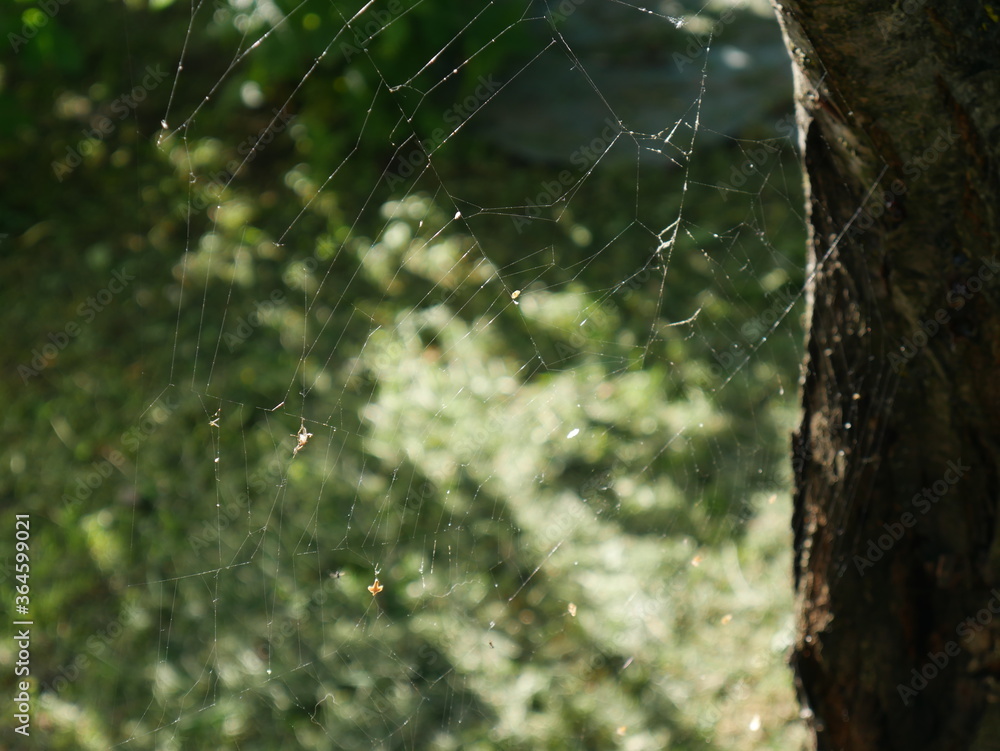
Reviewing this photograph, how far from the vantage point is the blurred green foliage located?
2.29 m

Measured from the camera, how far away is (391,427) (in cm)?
316

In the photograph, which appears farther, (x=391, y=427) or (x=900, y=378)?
(x=391, y=427)

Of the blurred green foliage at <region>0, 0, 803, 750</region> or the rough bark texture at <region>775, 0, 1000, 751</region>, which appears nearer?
the rough bark texture at <region>775, 0, 1000, 751</region>

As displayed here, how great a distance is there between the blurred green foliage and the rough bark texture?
599mm

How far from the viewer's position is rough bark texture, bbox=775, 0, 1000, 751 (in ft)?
3.78

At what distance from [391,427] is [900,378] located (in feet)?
6.70

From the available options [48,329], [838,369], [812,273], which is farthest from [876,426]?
[48,329]

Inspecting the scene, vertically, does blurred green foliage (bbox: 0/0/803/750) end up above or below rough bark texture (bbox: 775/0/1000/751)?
above

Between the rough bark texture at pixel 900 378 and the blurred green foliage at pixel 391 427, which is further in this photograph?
the blurred green foliage at pixel 391 427

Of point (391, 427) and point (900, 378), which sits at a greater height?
point (391, 427)

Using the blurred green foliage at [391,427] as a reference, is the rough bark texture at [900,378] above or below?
Result: below

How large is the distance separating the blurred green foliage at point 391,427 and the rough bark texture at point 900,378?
0.60m

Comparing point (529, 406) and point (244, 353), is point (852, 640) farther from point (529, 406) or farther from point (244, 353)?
point (244, 353)

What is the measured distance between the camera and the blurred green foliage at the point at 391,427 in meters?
2.29
